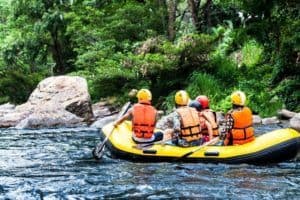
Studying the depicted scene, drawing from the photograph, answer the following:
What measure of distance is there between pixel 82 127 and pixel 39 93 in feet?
8.79

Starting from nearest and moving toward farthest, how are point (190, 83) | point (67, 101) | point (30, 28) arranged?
point (67, 101) → point (190, 83) → point (30, 28)

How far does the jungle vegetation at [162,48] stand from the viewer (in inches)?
607

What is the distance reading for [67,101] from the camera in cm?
1502

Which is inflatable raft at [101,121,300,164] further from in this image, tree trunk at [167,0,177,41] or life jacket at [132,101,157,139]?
tree trunk at [167,0,177,41]

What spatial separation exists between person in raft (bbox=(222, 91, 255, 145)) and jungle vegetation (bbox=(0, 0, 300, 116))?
6.35m

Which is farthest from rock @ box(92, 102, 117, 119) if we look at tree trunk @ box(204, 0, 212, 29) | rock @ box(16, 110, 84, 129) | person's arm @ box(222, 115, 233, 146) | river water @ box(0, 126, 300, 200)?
person's arm @ box(222, 115, 233, 146)

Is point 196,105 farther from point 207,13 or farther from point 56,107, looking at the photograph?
point 207,13

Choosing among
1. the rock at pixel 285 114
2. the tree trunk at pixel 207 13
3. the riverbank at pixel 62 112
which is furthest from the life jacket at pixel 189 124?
the tree trunk at pixel 207 13

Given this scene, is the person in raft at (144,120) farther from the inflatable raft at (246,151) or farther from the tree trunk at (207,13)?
the tree trunk at (207,13)

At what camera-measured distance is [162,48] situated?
16.1 meters

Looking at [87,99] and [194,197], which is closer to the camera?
[194,197]

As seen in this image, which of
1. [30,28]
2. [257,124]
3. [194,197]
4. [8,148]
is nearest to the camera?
[194,197]

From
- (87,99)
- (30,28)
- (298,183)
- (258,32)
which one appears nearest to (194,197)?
(298,183)

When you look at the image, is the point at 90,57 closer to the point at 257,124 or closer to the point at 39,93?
the point at 39,93
